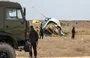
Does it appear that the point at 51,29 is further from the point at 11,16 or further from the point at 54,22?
the point at 11,16

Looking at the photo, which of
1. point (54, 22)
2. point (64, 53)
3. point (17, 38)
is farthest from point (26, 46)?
point (54, 22)

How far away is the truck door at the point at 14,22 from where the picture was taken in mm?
17688

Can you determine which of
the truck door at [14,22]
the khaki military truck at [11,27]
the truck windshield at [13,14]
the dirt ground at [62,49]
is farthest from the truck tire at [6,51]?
the dirt ground at [62,49]

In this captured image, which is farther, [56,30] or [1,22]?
[56,30]

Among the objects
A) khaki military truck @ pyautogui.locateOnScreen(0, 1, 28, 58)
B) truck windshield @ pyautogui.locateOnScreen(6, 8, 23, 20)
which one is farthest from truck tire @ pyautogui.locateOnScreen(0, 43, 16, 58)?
truck windshield @ pyautogui.locateOnScreen(6, 8, 23, 20)

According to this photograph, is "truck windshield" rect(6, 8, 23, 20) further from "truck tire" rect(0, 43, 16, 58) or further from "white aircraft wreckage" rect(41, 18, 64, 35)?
"white aircraft wreckage" rect(41, 18, 64, 35)

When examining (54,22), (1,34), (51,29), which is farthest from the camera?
(54,22)

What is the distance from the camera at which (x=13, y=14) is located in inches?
702

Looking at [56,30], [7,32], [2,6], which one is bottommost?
[56,30]

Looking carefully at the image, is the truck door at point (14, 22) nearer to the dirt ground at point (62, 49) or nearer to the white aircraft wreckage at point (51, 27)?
the dirt ground at point (62, 49)

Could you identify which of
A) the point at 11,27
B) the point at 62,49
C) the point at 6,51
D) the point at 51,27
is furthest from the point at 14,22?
the point at 51,27

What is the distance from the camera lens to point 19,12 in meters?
17.9

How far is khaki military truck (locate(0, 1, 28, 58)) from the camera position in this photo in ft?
57.6

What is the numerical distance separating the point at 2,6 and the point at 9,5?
0.31m
